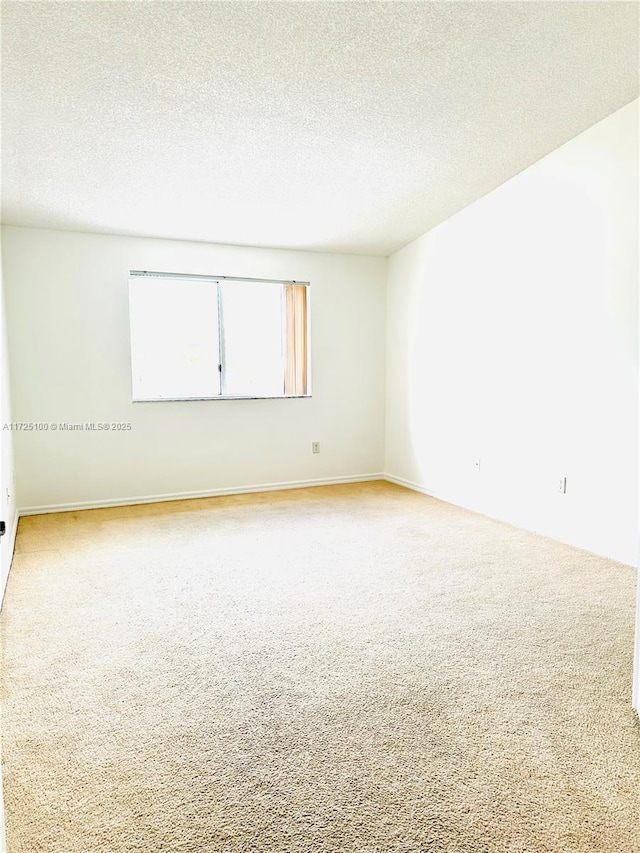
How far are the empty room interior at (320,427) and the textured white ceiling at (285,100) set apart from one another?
20mm

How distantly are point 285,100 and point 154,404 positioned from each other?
2.74m

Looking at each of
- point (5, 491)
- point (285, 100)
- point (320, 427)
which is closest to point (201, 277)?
point (320, 427)

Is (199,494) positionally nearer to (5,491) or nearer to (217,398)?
(217,398)

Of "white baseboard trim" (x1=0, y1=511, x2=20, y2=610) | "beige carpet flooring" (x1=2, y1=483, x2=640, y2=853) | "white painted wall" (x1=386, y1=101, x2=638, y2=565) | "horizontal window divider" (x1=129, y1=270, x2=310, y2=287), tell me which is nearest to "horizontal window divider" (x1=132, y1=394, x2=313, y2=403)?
"horizontal window divider" (x1=129, y1=270, x2=310, y2=287)

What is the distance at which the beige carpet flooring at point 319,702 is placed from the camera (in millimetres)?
1248

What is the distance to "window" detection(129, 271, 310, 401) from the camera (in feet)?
15.2

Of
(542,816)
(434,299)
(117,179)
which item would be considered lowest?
(542,816)

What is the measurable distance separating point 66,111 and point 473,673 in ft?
10.7

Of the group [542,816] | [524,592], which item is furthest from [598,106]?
[542,816]

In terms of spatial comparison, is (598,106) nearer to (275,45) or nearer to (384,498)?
Answer: (275,45)

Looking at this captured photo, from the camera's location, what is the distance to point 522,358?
3715 millimetres

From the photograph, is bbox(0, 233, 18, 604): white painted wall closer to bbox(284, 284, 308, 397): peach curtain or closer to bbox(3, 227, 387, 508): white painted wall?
bbox(3, 227, 387, 508): white painted wall

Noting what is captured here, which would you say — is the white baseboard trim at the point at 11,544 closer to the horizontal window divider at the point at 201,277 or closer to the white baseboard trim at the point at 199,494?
the white baseboard trim at the point at 199,494

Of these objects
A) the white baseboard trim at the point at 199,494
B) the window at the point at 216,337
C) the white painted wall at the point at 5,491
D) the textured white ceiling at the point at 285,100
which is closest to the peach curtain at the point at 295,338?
the window at the point at 216,337
